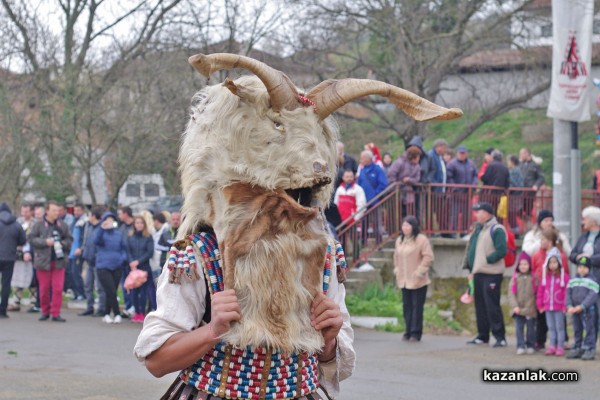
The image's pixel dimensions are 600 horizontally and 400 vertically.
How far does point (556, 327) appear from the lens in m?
12.4

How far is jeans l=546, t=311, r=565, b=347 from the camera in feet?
40.4

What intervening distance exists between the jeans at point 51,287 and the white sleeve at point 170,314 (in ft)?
42.6

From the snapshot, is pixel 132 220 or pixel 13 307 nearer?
pixel 132 220

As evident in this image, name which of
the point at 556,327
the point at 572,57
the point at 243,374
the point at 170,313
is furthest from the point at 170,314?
the point at 572,57

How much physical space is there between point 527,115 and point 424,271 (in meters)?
33.0

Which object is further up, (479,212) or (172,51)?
(172,51)

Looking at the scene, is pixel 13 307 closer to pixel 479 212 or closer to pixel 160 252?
pixel 160 252

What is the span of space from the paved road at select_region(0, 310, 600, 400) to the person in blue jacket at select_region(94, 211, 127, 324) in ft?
3.06

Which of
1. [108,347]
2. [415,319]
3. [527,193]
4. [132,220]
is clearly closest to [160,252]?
[132,220]

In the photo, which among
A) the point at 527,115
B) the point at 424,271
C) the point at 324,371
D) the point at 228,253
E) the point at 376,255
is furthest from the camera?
the point at 527,115

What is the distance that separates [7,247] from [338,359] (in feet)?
45.0

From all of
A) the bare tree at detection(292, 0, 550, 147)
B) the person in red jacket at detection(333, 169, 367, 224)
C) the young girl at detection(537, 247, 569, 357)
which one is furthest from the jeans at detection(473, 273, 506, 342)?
the bare tree at detection(292, 0, 550, 147)

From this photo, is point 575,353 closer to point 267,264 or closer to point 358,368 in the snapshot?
point 358,368

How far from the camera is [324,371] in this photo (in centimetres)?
400
